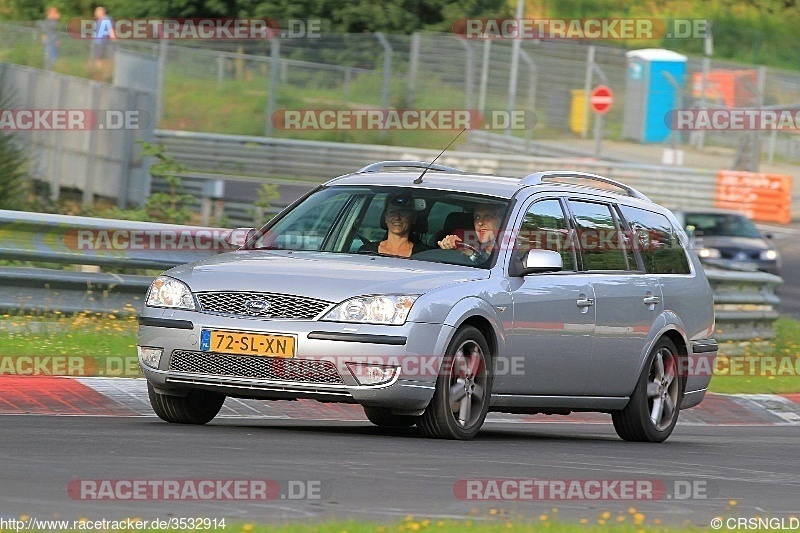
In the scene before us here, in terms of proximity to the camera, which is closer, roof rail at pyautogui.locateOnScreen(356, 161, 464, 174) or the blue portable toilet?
roof rail at pyautogui.locateOnScreen(356, 161, 464, 174)

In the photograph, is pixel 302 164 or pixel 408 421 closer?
pixel 408 421

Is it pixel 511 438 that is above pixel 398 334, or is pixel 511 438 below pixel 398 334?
below

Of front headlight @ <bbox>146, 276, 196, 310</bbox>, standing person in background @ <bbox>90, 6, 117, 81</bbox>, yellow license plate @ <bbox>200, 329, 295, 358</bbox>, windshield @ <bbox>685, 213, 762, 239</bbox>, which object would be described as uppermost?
standing person in background @ <bbox>90, 6, 117, 81</bbox>

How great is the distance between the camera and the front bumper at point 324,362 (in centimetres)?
1004

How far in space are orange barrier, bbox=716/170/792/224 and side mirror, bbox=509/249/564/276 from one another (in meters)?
29.2

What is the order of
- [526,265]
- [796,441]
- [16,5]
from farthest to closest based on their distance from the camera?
[16,5] → [796,441] → [526,265]

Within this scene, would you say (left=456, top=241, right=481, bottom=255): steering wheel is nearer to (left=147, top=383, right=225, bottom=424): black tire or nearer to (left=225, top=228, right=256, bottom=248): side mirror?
(left=225, top=228, right=256, bottom=248): side mirror

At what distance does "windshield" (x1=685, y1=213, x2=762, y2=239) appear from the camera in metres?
33.1

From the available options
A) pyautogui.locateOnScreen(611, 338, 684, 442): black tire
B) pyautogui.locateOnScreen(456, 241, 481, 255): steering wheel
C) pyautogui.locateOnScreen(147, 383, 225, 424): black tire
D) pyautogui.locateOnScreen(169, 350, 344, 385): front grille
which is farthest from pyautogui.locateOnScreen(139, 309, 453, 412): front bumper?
pyautogui.locateOnScreen(611, 338, 684, 442): black tire

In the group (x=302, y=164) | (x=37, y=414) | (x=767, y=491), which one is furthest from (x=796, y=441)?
(x=302, y=164)

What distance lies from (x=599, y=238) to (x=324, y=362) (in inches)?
117

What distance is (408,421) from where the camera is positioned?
452 inches

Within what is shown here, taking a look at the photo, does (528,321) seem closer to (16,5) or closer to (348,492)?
(348,492)

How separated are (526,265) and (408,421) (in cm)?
127
